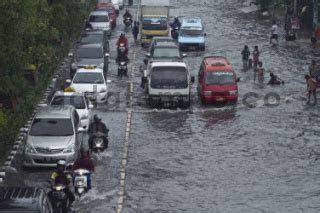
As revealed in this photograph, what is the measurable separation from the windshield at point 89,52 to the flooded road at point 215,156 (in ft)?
4.26

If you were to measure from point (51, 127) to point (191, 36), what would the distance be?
90.7 feet

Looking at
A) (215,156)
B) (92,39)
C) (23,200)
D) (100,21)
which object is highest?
(23,200)

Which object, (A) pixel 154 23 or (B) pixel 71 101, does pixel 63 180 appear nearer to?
(B) pixel 71 101

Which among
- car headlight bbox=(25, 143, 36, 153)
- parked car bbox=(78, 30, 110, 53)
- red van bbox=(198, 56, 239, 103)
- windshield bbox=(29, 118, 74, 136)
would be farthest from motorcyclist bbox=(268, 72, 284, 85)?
car headlight bbox=(25, 143, 36, 153)

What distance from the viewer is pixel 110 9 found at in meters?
64.9

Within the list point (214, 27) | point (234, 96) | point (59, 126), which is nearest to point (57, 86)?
point (234, 96)

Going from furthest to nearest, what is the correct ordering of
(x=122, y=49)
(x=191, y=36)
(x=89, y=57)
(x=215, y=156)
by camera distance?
(x=191, y=36)
(x=122, y=49)
(x=89, y=57)
(x=215, y=156)

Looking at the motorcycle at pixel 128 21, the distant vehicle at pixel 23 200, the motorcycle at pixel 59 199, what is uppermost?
the distant vehicle at pixel 23 200

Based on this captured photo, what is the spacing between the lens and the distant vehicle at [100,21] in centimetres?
5802

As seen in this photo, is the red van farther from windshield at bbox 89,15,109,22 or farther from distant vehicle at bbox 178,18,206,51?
windshield at bbox 89,15,109,22

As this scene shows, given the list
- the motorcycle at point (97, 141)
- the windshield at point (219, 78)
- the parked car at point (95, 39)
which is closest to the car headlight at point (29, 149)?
the motorcycle at point (97, 141)

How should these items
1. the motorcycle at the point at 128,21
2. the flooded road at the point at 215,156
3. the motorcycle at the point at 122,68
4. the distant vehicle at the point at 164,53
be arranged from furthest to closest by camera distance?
1. the motorcycle at the point at 128,21
2. the motorcycle at the point at 122,68
3. the distant vehicle at the point at 164,53
4. the flooded road at the point at 215,156

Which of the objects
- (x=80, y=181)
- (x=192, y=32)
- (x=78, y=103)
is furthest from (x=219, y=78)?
(x=80, y=181)

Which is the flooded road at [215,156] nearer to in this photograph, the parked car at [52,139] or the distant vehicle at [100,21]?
the parked car at [52,139]
